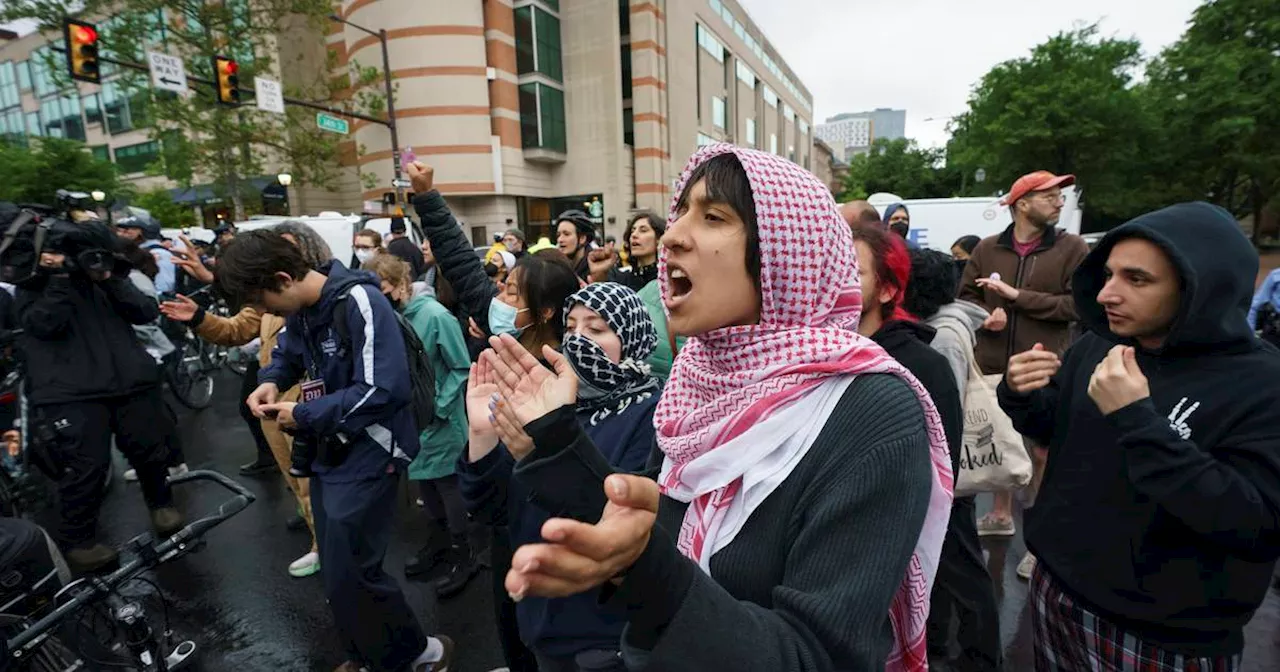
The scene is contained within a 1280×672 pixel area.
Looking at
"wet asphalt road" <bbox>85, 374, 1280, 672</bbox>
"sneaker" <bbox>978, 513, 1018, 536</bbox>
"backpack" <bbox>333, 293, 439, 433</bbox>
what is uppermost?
"backpack" <bbox>333, 293, 439, 433</bbox>

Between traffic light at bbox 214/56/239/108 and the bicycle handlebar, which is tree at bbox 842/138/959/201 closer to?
traffic light at bbox 214/56/239/108

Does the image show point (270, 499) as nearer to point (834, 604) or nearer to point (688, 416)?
point (688, 416)

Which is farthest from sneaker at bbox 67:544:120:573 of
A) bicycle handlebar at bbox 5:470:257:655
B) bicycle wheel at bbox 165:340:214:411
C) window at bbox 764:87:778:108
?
window at bbox 764:87:778:108

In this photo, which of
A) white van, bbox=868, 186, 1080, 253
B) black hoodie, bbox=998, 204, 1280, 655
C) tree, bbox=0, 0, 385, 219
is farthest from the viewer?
tree, bbox=0, 0, 385, 219

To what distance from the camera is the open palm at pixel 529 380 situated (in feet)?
3.70

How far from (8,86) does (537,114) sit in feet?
158

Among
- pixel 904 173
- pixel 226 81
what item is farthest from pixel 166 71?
pixel 904 173

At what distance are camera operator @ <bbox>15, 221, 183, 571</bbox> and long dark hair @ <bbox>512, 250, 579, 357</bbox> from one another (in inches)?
131

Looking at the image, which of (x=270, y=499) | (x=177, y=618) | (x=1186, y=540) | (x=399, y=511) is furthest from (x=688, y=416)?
(x=270, y=499)

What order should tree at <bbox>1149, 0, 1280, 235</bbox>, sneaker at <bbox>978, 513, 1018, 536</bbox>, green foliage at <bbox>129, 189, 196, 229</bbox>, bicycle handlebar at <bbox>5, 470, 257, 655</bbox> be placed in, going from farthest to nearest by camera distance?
green foliage at <bbox>129, 189, 196, 229</bbox> → tree at <bbox>1149, 0, 1280, 235</bbox> → sneaker at <bbox>978, 513, 1018, 536</bbox> → bicycle handlebar at <bbox>5, 470, 257, 655</bbox>

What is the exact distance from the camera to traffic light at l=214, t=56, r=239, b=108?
40.1 ft

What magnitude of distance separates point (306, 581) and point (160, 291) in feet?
21.7

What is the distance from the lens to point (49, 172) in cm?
2755

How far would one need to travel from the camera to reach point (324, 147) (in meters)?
23.5
